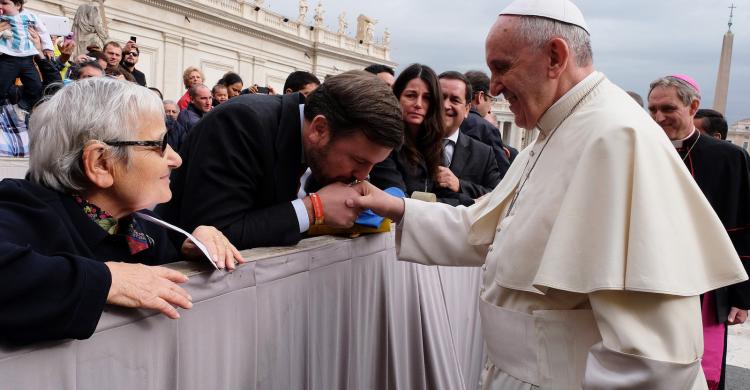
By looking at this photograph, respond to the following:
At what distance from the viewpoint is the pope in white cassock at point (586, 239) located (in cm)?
142

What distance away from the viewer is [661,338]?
1.39 metres

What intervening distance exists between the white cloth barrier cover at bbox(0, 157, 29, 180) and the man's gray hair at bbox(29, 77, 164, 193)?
10.4 feet

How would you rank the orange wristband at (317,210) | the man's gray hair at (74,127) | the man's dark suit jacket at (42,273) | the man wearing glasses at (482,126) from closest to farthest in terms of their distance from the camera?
1. the man's dark suit jacket at (42,273)
2. the man's gray hair at (74,127)
3. the orange wristband at (317,210)
4. the man wearing glasses at (482,126)

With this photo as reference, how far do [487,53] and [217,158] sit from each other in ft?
3.31

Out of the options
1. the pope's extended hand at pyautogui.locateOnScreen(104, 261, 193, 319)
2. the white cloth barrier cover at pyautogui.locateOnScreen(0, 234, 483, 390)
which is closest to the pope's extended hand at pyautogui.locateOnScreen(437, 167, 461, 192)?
the white cloth barrier cover at pyautogui.locateOnScreen(0, 234, 483, 390)

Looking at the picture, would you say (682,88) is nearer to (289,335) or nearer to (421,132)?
(421,132)

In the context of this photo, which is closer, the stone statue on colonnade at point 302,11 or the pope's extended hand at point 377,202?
the pope's extended hand at point 377,202

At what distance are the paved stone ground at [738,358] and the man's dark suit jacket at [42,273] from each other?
4.74 meters

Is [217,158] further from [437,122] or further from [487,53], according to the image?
[437,122]

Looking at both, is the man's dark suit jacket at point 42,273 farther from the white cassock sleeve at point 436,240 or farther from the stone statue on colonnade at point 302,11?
the stone statue on colonnade at point 302,11

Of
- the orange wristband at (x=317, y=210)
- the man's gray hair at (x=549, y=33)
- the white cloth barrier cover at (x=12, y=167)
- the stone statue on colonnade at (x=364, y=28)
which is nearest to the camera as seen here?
the man's gray hair at (x=549, y=33)

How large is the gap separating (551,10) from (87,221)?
1.47m

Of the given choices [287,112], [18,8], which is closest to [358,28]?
[18,8]

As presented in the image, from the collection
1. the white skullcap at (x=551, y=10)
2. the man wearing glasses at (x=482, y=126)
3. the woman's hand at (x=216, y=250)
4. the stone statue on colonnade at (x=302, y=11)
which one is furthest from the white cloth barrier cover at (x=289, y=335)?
the stone statue on colonnade at (x=302, y=11)
